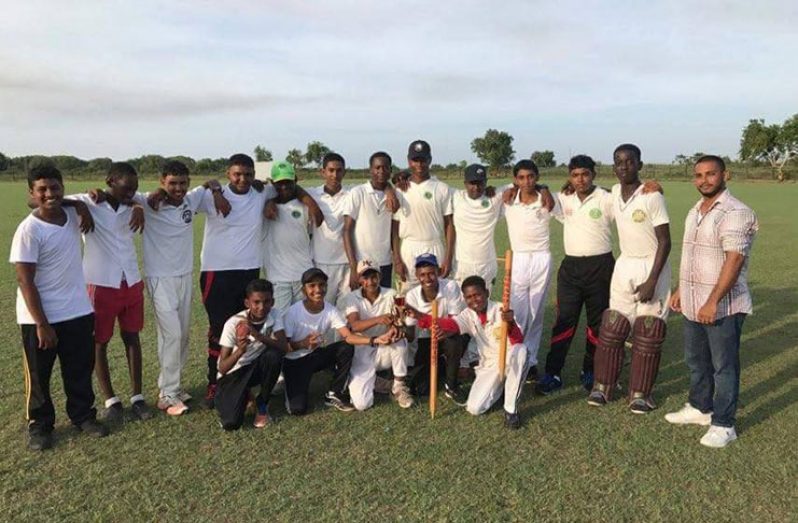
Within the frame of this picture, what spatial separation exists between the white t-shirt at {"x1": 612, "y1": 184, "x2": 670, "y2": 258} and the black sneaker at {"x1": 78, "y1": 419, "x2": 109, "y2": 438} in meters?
4.40

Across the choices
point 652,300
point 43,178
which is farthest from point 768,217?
point 43,178

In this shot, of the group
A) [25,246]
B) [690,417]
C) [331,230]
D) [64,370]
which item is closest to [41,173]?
[25,246]

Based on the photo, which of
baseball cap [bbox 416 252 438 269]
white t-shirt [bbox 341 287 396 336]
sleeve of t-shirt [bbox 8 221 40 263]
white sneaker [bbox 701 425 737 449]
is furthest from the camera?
white t-shirt [bbox 341 287 396 336]

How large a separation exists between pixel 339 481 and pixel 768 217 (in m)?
22.0

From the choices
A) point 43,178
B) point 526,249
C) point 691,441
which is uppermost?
point 43,178

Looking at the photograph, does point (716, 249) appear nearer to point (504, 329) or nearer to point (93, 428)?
point (504, 329)

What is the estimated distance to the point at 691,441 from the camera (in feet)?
13.9

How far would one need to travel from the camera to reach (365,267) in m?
5.33

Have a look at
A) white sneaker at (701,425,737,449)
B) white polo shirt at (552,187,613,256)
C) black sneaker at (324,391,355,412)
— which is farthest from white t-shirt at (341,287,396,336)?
white sneaker at (701,425,737,449)

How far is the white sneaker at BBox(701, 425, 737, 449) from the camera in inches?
163

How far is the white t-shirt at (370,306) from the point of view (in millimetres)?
5219

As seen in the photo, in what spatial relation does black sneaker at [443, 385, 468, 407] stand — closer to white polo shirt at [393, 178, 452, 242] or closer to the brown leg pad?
the brown leg pad

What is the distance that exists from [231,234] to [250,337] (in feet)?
3.11

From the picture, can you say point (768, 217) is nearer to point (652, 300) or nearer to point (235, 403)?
point (652, 300)
